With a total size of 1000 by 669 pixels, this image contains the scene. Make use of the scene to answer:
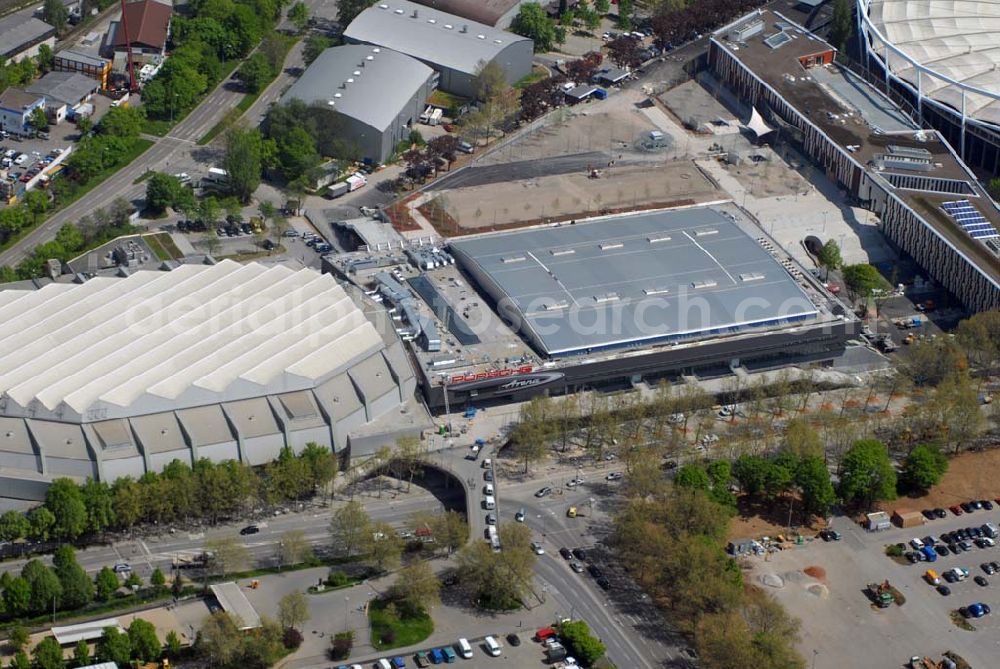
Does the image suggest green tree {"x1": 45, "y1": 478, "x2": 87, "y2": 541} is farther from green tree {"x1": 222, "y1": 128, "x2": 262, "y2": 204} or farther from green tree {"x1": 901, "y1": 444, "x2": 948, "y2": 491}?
green tree {"x1": 901, "y1": 444, "x2": 948, "y2": 491}

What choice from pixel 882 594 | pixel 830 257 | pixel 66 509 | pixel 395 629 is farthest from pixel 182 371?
pixel 830 257

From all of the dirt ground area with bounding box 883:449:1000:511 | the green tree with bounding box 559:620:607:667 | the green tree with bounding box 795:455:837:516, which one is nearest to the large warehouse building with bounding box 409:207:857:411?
the dirt ground area with bounding box 883:449:1000:511

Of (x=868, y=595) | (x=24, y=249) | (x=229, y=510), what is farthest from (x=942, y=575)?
(x=24, y=249)

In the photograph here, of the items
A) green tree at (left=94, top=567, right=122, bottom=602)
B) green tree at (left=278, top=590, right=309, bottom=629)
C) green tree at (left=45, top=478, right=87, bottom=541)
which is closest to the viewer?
green tree at (left=278, top=590, right=309, bottom=629)

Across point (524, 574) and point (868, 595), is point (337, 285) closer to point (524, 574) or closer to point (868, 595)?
point (524, 574)

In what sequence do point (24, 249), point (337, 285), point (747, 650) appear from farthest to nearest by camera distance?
point (24, 249) < point (337, 285) < point (747, 650)
